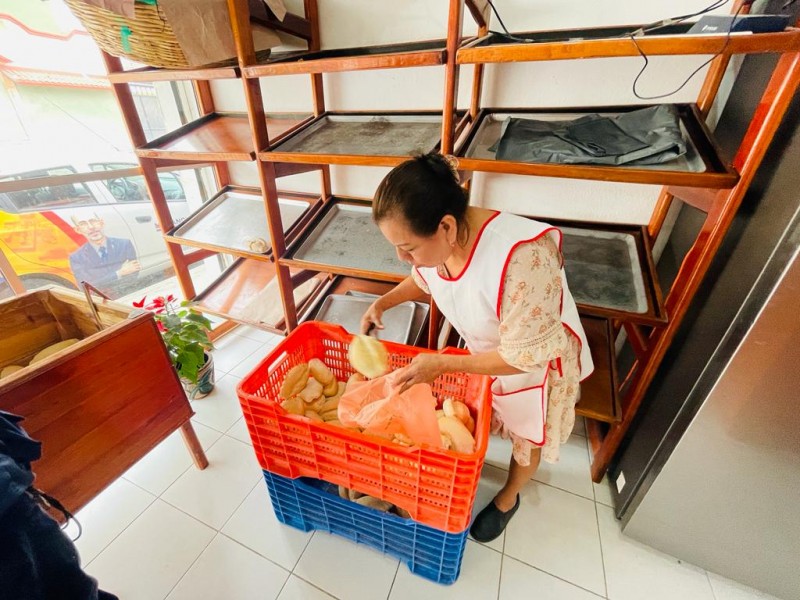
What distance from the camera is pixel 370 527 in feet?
3.67

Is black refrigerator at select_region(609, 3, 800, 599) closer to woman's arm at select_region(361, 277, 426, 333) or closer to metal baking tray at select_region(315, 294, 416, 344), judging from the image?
woman's arm at select_region(361, 277, 426, 333)

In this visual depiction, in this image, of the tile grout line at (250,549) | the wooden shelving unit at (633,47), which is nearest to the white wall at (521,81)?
the wooden shelving unit at (633,47)

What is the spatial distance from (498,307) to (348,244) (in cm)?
94

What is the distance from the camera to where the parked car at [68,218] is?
1560mm

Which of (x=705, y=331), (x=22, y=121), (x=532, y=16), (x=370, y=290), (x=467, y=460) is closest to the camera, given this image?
(x=467, y=460)

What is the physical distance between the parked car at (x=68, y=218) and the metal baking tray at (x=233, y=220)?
29 cm

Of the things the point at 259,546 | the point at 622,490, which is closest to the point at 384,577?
the point at 259,546

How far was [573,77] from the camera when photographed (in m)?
1.30

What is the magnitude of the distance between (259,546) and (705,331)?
161cm

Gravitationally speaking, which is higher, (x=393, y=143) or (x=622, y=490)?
(x=393, y=143)

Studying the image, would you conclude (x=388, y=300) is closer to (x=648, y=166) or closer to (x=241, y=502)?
(x=648, y=166)

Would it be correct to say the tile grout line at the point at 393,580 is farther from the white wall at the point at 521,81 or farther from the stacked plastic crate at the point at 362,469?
the white wall at the point at 521,81

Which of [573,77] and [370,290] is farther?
[370,290]

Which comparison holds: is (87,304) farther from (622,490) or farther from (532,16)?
(622,490)
